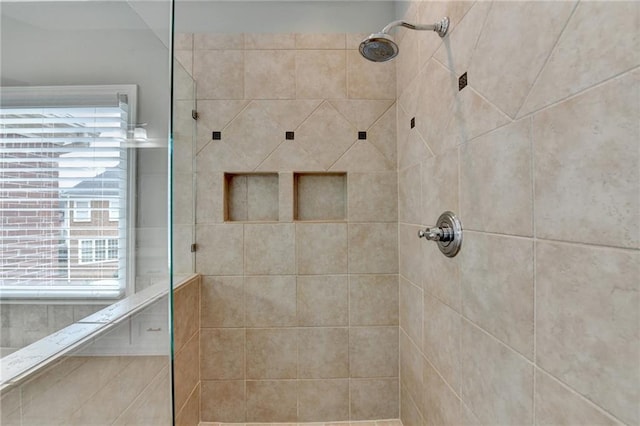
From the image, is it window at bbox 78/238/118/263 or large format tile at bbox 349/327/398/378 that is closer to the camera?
window at bbox 78/238/118/263

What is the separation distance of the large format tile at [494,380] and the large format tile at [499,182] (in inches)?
13.3

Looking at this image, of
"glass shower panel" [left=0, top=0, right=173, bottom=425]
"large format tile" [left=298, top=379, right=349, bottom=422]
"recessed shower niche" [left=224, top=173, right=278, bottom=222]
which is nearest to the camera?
"glass shower panel" [left=0, top=0, right=173, bottom=425]

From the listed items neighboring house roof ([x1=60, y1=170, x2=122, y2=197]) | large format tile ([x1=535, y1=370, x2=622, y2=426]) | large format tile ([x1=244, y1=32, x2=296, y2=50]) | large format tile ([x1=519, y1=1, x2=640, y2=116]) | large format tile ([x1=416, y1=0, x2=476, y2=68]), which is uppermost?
large format tile ([x1=244, y1=32, x2=296, y2=50])

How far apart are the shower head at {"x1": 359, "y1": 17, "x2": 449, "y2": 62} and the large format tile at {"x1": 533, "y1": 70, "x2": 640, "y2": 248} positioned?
0.64m

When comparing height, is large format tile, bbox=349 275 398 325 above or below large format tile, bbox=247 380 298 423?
above

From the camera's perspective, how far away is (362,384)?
167 centimetres

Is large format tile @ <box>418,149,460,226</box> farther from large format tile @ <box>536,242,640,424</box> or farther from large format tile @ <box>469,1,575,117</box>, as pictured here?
large format tile @ <box>536,242,640,424</box>

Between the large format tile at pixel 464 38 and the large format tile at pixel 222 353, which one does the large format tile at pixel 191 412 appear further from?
the large format tile at pixel 464 38

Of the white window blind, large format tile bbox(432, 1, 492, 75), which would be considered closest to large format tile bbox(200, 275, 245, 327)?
the white window blind

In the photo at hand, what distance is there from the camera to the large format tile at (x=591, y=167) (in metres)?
0.45

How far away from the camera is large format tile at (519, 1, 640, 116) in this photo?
448mm

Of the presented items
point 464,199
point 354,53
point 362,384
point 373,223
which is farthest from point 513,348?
point 354,53

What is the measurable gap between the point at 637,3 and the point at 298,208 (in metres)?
1.52

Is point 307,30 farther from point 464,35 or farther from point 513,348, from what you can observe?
point 513,348
